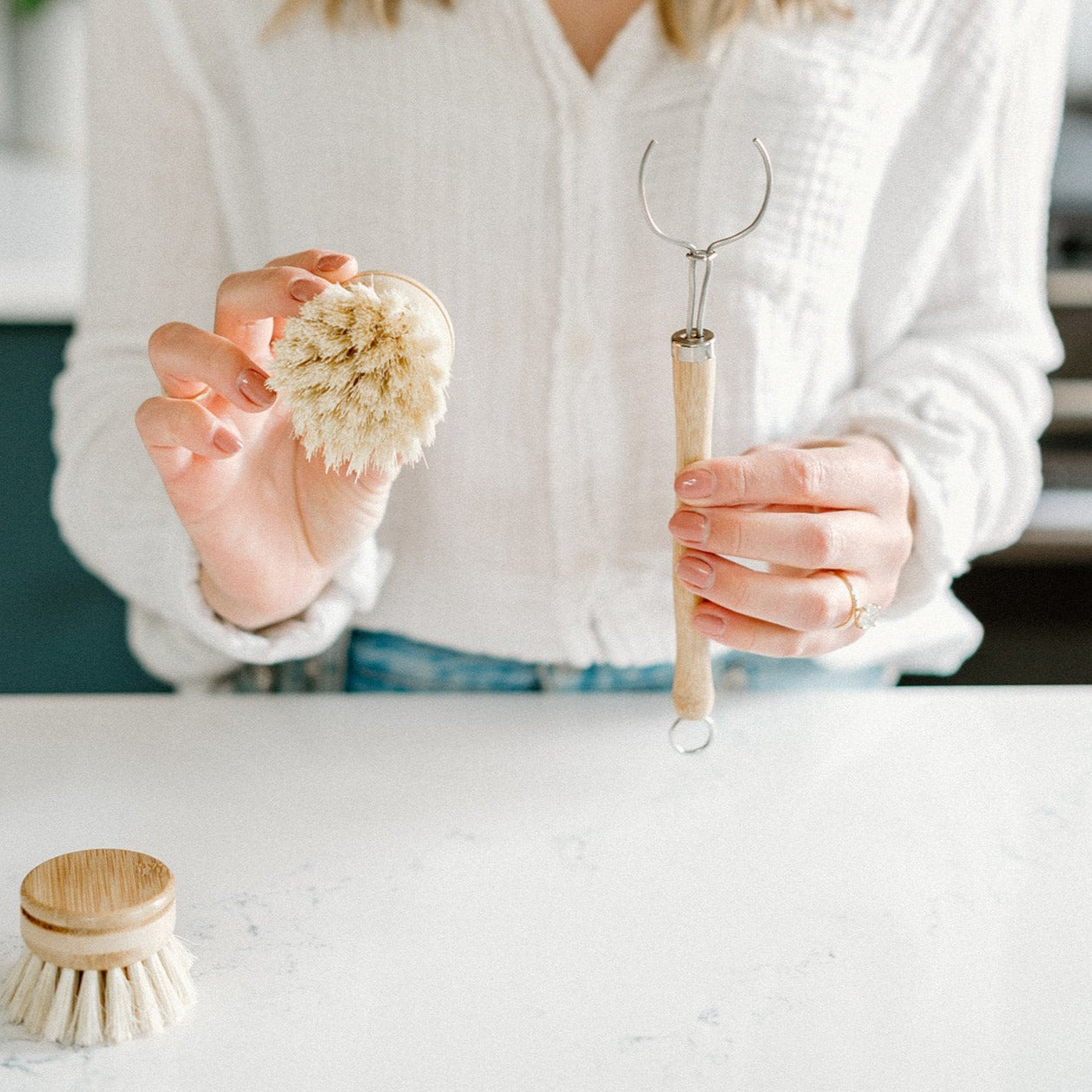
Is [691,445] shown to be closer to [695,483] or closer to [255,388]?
[695,483]

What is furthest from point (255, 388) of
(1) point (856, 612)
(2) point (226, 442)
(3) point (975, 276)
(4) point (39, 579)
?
(4) point (39, 579)

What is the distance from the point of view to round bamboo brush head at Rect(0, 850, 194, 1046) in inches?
16.5

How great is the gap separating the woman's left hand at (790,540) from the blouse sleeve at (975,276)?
10cm

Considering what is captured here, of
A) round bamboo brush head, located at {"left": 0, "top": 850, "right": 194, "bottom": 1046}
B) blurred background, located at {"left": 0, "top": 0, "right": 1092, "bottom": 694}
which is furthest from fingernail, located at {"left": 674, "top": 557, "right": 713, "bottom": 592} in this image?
blurred background, located at {"left": 0, "top": 0, "right": 1092, "bottom": 694}

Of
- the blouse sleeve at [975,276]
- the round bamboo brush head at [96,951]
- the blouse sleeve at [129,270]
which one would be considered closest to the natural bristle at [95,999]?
the round bamboo brush head at [96,951]

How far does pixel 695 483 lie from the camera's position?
495mm

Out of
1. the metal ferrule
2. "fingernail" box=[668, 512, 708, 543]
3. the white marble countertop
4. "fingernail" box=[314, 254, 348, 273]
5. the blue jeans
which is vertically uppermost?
"fingernail" box=[314, 254, 348, 273]

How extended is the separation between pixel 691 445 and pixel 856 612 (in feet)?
0.45

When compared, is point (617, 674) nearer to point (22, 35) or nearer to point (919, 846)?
point (919, 846)

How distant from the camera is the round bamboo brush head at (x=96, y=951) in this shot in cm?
42

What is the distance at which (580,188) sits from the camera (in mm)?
688

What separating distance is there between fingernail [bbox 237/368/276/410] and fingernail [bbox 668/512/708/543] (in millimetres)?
169

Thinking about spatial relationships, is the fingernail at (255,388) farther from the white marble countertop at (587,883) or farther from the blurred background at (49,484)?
the blurred background at (49,484)

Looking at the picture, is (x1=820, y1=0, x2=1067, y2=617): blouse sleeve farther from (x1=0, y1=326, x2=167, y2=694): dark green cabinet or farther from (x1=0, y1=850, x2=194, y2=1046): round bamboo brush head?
(x1=0, y1=326, x2=167, y2=694): dark green cabinet
